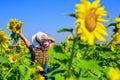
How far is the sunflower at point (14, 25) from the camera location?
5105 millimetres

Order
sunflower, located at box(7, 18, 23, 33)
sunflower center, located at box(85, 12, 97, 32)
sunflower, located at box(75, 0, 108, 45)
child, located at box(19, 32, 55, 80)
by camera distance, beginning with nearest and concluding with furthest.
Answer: sunflower, located at box(75, 0, 108, 45) → sunflower center, located at box(85, 12, 97, 32) → sunflower, located at box(7, 18, 23, 33) → child, located at box(19, 32, 55, 80)

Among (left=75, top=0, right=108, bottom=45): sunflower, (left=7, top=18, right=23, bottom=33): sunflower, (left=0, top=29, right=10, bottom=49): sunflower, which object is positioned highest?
(left=7, top=18, right=23, bottom=33): sunflower

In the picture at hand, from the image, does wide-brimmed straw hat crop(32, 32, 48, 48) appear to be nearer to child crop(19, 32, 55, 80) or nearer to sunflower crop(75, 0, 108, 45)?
child crop(19, 32, 55, 80)

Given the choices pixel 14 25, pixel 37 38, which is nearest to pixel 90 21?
pixel 14 25

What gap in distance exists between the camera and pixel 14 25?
5.23 meters

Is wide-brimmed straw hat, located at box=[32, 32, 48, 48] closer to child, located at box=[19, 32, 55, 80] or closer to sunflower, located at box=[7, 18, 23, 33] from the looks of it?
child, located at box=[19, 32, 55, 80]

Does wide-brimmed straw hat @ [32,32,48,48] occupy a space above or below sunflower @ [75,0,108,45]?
above

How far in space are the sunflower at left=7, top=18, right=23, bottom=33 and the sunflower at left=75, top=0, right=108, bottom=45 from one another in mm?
3107

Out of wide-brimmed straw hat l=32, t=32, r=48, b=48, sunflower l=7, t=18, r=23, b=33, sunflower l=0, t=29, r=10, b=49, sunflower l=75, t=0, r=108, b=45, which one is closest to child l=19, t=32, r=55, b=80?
wide-brimmed straw hat l=32, t=32, r=48, b=48

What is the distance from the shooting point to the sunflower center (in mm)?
1889

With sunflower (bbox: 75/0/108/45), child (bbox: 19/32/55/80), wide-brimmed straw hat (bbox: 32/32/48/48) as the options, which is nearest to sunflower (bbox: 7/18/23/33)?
child (bbox: 19/32/55/80)

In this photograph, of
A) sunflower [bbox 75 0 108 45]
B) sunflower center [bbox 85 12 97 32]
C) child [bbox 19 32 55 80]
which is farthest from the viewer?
child [bbox 19 32 55 80]

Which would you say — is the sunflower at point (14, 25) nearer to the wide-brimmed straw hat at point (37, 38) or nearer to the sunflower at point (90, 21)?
the wide-brimmed straw hat at point (37, 38)

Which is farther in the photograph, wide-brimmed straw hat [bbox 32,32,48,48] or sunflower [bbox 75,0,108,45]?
wide-brimmed straw hat [bbox 32,32,48,48]
